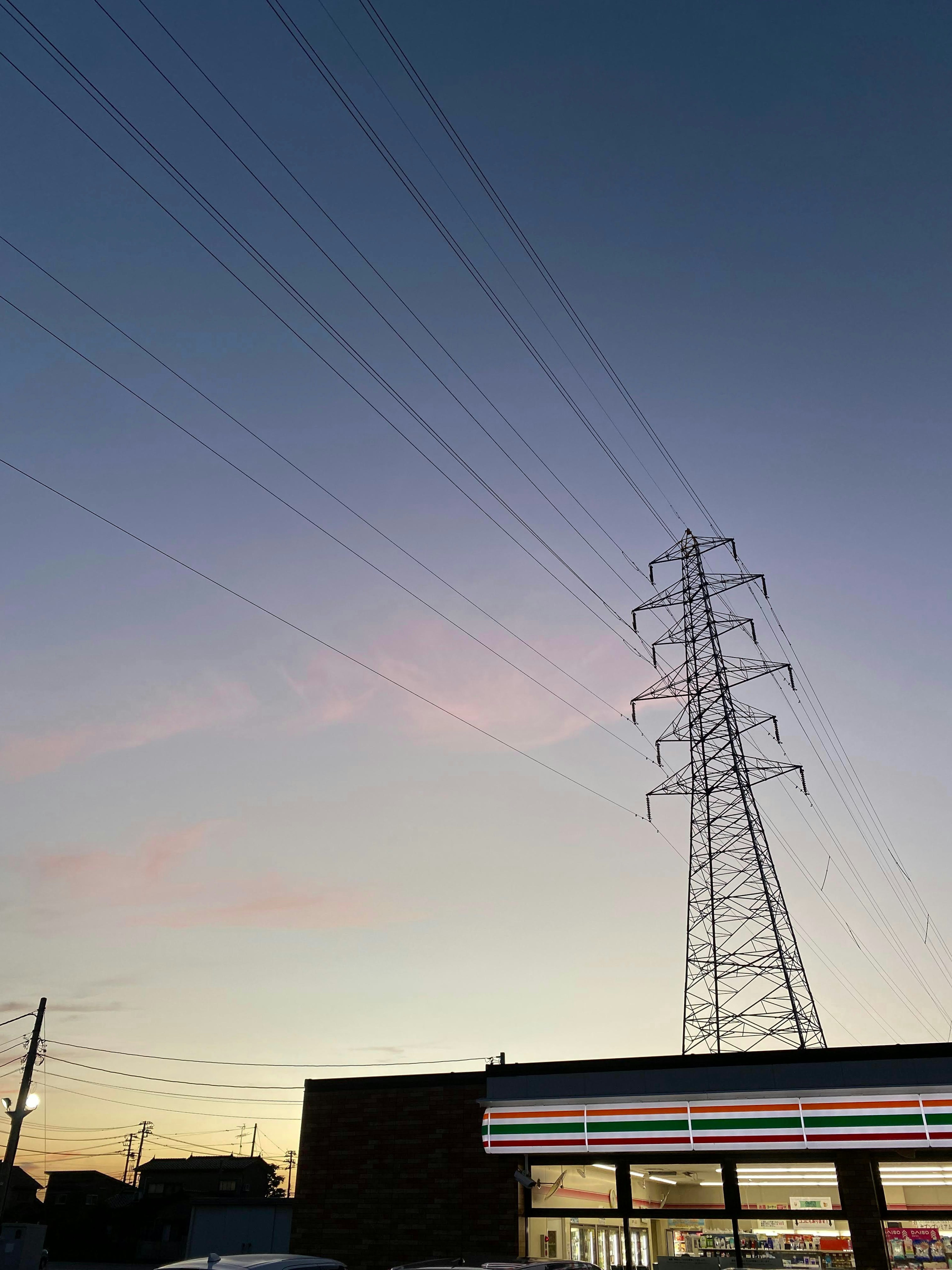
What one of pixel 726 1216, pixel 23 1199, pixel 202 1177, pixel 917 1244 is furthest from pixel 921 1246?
pixel 23 1199

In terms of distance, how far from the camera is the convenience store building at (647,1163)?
15.5m

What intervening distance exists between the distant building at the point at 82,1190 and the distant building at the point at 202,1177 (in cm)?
282

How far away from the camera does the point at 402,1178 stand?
18.5 m

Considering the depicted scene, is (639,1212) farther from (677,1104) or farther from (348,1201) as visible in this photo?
(348,1201)

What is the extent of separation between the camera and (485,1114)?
703 inches

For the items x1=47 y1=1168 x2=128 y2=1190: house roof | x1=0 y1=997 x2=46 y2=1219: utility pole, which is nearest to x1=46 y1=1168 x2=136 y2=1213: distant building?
x1=47 y1=1168 x2=128 y2=1190: house roof

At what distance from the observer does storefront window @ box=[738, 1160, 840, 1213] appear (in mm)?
15977

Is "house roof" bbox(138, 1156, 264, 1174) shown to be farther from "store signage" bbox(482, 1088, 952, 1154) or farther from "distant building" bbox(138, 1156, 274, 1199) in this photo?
"store signage" bbox(482, 1088, 952, 1154)

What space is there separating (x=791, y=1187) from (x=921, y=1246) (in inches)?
84.9

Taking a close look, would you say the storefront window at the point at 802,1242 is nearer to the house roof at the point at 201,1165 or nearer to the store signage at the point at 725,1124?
the store signage at the point at 725,1124

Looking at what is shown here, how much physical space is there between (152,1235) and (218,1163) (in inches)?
431

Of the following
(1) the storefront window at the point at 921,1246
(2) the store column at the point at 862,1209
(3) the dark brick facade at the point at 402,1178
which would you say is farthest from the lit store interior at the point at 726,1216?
(3) the dark brick facade at the point at 402,1178

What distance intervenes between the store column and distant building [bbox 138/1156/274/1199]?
78323 millimetres

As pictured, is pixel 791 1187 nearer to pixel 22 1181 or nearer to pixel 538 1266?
pixel 538 1266
